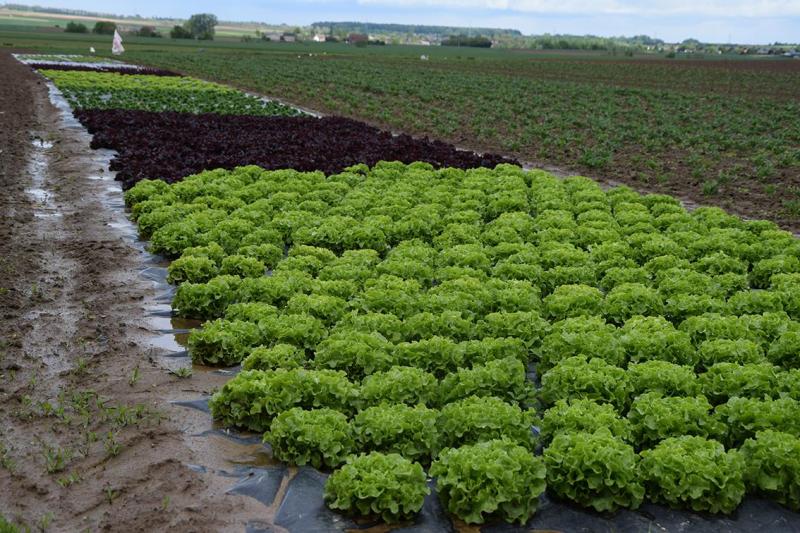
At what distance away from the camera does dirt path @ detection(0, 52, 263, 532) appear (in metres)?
6.49

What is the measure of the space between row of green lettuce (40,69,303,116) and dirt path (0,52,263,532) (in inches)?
753

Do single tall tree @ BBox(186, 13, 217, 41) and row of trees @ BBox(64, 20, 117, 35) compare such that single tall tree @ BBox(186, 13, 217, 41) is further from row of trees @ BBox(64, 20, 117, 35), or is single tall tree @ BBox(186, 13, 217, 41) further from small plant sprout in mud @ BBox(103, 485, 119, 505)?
small plant sprout in mud @ BBox(103, 485, 119, 505)

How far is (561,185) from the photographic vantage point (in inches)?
730

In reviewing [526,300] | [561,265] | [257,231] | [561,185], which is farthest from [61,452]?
[561,185]

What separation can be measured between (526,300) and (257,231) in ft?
18.6

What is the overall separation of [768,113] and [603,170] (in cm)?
1939

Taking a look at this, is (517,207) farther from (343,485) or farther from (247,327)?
(343,485)

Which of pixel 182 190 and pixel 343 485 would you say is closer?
pixel 343 485

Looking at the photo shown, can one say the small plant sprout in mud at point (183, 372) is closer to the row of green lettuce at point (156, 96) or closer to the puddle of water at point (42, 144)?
the puddle of water at point (42, 144)

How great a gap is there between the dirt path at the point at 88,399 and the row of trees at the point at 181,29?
124m

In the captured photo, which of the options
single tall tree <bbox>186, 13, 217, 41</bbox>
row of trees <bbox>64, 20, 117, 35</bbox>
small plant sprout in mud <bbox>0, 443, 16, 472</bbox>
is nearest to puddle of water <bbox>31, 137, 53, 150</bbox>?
small plant sprout in mud <bbox>0, 443, 16, 472</bbox>

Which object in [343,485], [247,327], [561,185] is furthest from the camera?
[561,185]

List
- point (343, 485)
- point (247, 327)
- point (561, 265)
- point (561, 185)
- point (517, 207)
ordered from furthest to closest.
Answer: point (561, 185) < point (517, 207) < point (561, 265) < point (247, 327) < point (343, 485)

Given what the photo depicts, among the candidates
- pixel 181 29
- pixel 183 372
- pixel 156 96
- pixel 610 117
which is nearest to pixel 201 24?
pixel 181 29
